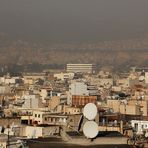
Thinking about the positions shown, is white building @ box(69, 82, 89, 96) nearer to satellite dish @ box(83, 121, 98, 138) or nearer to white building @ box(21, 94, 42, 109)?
white building @ box(21, 94, 42, 109)

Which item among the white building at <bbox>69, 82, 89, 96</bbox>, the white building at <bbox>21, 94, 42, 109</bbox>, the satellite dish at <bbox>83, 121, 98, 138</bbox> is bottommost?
the satellite dish at <bbox>83, 121, 98, 138</bbox>

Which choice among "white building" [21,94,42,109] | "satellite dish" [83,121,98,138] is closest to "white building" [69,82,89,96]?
"white building" [21,94,42,109]

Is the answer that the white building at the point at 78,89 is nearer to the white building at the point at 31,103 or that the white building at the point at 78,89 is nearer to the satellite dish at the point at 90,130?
the white building at the point at 31,103

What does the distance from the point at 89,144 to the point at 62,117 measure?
747 inches

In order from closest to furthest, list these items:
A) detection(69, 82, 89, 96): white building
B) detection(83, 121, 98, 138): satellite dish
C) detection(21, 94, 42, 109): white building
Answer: detection(83, 121, 98, 138): satellite dish, detection(21, 94, 42, 109): white building, detection(69, 82, 89, 96): white building

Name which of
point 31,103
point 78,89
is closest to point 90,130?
point 31,103

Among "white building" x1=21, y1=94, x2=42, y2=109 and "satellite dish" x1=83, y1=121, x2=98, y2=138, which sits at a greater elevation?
"white building" x1=21, y1=94, x2=42, y2=109

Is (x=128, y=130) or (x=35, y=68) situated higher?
(x=35, y=68)

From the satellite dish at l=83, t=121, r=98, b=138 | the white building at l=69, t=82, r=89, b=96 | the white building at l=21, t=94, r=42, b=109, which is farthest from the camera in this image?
the white building at l=69, t=82, r=89, b=96

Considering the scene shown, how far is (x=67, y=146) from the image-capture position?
51.2ft

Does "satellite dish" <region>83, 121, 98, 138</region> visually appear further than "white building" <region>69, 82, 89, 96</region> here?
No

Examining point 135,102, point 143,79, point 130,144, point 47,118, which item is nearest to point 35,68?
point 143,79

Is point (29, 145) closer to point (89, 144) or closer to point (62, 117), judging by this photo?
point (89, 144)

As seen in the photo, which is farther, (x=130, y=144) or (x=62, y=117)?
(x=62, y=117)
